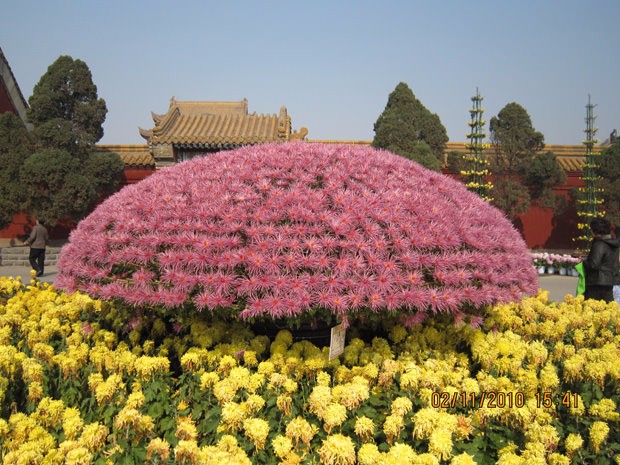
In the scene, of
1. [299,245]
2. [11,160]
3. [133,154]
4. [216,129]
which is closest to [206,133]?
[216,129]

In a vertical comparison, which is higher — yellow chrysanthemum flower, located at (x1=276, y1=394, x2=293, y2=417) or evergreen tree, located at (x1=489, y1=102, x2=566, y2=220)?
evergreen tree, located at (x1=489, y1=102, x2=566, y2=220)

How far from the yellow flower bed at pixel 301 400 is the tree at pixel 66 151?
38.1ft

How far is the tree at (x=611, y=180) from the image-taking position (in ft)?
47.1

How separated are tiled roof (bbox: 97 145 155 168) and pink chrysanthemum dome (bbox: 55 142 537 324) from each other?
45.2ft

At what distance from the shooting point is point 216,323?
350 cm

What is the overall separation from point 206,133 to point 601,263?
1129 centimetres

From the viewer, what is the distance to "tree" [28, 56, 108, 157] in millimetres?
14672

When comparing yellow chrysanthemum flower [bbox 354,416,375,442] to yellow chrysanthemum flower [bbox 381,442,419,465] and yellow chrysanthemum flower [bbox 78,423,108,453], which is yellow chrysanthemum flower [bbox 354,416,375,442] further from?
yellow chrysanthemum flower [bbox 78,423,108,453]

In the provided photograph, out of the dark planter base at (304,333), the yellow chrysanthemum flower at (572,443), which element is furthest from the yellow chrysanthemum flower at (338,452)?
the dark planter base at (304,333)

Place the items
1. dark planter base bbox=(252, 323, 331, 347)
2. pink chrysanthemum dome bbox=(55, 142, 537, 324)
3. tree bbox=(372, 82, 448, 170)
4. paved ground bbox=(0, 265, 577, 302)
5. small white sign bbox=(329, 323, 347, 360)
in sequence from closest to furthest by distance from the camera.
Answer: pink chrysanthemum dome bbox=(55, 142, 537, 324) → small white sign bbox=(329, 323, 347, 360) → dark planter base bbox=(252, 323, 331, 347) → paved ground bbox=(0, 265, 577, 302) → tree bbox=(372, 82, 448, 170)

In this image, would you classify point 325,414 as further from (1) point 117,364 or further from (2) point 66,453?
(1) point 117,364

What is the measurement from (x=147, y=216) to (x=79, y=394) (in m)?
1.10

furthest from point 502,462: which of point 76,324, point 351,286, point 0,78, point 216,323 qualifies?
point 0,78

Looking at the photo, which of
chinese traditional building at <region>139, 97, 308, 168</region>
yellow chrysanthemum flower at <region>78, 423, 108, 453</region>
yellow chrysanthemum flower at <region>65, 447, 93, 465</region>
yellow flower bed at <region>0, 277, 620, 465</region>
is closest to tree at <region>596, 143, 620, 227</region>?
chinese traditional building at <region>139, 97, 308, 168</region>
